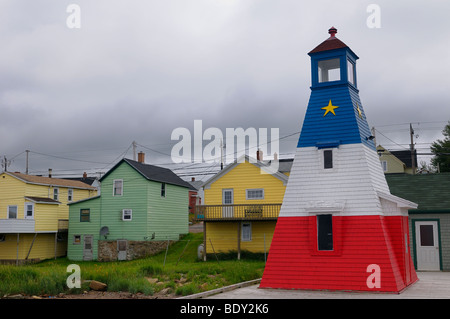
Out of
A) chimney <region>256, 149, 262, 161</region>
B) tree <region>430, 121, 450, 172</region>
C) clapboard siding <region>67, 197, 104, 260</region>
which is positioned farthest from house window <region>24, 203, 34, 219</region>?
tree <region>430, 121, 450, 172</region>

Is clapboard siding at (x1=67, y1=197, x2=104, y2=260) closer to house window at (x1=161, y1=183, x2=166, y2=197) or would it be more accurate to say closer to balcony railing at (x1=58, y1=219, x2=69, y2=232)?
balcony railing at (x1=58, y1=219, x2=69, y2=232)

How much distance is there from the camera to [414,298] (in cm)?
1468

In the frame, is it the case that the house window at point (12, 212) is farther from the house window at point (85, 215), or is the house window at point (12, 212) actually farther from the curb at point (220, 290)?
the curb at point (220, 290)

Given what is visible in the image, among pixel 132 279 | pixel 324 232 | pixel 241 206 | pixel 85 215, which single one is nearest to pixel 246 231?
pixel 241 206

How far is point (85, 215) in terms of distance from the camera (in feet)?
132

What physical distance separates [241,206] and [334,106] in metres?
16.3

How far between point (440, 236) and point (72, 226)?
94.7 feet

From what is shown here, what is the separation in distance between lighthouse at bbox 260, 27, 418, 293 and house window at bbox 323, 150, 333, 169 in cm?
3

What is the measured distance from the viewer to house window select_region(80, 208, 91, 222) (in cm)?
4019

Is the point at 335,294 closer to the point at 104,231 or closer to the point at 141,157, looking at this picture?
the point at 104,231

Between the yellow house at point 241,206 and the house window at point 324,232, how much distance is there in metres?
15.0

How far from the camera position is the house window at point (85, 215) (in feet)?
132

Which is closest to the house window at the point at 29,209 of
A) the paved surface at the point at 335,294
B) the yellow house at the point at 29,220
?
the yellow house at the point at 29,220
